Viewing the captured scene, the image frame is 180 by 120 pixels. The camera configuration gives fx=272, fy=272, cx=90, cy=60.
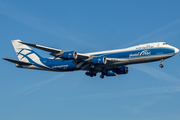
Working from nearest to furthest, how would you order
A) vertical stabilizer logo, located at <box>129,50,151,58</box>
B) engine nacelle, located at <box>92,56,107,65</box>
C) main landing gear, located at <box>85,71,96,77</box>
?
vertical stabilizer logo, located at <box>129,50,151,58</box> < engine nacelle, located at <box>92,56,107,65</box> < main landing gear, located at <box>85,71,96,77</box>

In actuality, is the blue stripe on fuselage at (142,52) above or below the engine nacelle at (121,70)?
above

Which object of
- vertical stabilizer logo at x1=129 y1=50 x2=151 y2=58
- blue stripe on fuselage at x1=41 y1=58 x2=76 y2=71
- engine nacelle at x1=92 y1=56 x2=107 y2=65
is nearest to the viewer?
vertical stabilizer logo at x1=129 y1=50 x2=151 y2=58

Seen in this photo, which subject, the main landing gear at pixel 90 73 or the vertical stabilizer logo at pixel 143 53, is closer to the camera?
→ the vertical stabilizer logo at pixel 143 53

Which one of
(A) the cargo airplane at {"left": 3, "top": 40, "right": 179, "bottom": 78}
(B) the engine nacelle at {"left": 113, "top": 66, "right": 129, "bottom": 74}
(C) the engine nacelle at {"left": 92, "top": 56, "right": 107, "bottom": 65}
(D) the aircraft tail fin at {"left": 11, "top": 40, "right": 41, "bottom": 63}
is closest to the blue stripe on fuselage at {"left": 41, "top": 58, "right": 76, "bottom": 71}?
(A) the cargo airplane at {"left": 3, "top": 40, "right": 179, "bottom": 78}

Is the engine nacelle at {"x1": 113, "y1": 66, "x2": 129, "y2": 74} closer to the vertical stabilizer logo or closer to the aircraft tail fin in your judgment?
the vertical stabilizer logo

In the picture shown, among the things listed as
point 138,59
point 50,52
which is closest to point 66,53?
point 50,52

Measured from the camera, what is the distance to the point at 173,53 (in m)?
49.2

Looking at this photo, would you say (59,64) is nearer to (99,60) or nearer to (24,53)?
(24,53)

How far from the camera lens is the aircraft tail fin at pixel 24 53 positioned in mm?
60812

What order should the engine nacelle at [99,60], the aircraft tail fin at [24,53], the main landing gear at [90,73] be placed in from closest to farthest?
the engine nacelle at [99,60]
the main landing gear at [90,73]
the aircraft tail fin at [24,53]

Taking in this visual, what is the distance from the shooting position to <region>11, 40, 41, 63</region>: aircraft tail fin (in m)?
60.8

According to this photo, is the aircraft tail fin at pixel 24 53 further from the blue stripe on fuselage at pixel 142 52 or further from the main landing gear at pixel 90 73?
the blue stripe on fuselage at pixel 142 52

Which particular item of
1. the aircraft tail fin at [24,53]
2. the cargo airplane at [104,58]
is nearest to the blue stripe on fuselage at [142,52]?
the cargo airplane at [104,58]

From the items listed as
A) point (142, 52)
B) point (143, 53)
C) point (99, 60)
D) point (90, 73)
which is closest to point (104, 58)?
point (99, 60)
